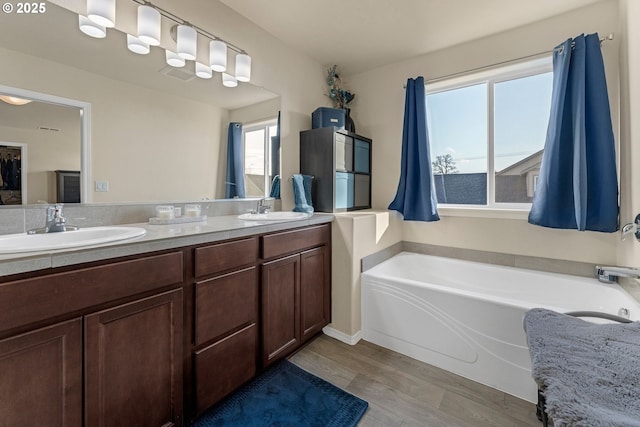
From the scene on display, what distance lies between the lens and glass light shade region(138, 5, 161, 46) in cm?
150

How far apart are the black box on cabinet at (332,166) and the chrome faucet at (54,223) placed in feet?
5.40

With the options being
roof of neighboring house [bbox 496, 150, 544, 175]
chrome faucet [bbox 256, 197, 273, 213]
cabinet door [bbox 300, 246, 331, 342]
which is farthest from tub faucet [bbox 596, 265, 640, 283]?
chrome faucet [bbox 256, 197, 273, 213]

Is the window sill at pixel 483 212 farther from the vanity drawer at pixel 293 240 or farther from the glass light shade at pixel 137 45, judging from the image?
the glass light shade at pixel 137 45

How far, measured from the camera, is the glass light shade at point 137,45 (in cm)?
152

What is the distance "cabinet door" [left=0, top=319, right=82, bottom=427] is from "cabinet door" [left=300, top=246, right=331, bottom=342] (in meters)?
1.20

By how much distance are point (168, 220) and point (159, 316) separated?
2.03 ft

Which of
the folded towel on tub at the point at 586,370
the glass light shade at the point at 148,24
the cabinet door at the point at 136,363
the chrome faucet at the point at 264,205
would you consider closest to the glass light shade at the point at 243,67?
the glass light shade at the point at 148,24

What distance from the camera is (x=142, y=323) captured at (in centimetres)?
108

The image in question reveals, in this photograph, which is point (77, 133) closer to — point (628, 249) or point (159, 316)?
point (159, 316)

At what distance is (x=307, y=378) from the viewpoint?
1.69m

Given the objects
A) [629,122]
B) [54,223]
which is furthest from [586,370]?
[54,223]

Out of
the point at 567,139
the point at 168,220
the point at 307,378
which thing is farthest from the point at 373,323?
the point at 567,139

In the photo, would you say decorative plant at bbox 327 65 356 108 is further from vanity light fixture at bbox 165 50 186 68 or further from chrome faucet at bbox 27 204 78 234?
chrome faucet at bbox 27 204 78 234

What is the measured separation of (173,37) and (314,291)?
1.89 m
